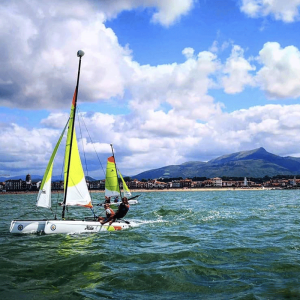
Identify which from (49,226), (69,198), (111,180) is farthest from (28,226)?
(111,180)

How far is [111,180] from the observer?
47.8m

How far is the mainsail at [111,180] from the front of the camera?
47.4 meters

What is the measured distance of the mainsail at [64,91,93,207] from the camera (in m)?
21.1

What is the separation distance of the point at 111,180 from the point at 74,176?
2671 centimetres

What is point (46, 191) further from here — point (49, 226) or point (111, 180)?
point (111, 180)

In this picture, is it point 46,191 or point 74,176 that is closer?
point 46,191

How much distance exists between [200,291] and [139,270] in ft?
9.61

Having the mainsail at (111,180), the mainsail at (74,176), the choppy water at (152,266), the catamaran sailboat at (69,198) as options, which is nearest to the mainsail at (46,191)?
the catamaran sailboat at (69,198)

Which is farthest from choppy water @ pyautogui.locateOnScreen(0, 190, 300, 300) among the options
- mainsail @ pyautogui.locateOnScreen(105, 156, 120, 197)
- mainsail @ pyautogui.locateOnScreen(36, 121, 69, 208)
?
mainsail @ pyautogui.locateOnScreen(105, 156, 120, 197)

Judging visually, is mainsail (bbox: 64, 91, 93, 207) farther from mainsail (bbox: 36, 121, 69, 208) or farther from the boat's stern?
the boat's stern

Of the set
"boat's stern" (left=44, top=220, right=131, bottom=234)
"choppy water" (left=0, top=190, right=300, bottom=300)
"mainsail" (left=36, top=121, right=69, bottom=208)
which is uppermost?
"mainsail" (left=36, top=121, right=69, bottom=208)

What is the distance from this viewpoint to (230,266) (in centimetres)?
1229

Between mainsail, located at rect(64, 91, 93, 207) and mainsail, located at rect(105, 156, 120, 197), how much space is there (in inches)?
1007

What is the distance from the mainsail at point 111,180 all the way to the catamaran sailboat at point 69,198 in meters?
25.0
